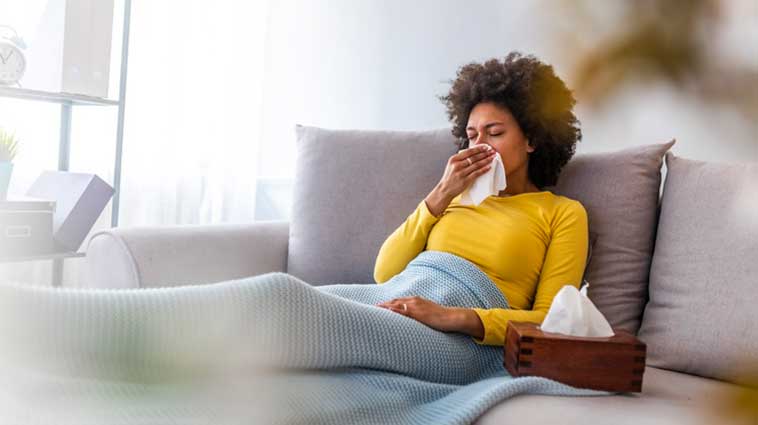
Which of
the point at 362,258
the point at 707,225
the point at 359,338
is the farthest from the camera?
the point at 362,258

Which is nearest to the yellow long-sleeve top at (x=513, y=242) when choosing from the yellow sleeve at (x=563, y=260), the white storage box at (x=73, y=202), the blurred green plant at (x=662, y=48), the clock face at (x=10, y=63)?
the yellow sleeve at (x=563, y=260)

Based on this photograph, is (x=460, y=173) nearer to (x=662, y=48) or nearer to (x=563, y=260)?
(x=563, y=260)

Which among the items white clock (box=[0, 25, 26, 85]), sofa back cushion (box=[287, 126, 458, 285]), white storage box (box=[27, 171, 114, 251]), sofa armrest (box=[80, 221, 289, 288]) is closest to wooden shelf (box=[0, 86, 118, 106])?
white clock (box=[0, 25, 26, 85])

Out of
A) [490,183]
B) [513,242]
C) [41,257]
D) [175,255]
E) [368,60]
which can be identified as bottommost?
[41,257]

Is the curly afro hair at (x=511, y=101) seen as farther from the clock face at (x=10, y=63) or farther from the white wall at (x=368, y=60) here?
the clock face at (x=10, y=63)

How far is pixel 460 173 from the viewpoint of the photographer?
5.47ft

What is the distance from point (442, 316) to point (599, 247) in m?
0.44

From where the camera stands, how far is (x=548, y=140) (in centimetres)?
155

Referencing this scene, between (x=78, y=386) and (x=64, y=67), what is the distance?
4.64 ft

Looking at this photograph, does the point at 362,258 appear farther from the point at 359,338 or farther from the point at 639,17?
the point at 639,17

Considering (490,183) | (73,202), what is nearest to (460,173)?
(490,183)

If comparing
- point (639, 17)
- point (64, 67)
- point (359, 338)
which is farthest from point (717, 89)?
point (64, 67)

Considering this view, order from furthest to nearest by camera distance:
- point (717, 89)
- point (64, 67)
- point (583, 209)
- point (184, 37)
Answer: point (184, 37) → point (64, 67) → point (583, 209) → point (717, 89)

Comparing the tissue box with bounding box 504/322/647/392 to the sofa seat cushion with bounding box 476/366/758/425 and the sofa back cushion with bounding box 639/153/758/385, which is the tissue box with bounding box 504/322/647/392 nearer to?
the sofa seat cushion with bounding box 476/366/758/425
